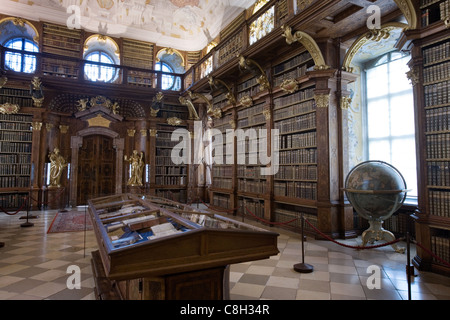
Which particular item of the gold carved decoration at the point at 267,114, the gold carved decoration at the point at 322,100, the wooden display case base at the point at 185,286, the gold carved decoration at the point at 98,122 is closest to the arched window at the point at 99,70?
the gold carved decoration at the point at 98,122

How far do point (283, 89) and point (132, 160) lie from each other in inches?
272

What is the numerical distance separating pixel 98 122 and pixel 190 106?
146 inches

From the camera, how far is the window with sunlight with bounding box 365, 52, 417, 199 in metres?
6.45

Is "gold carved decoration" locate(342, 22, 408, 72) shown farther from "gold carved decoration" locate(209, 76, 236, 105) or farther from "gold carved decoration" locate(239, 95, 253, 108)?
"gold carved decoration" locate(209, 76, 236, 105)

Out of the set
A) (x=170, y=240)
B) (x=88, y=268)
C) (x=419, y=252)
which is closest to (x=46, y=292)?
(x=88, y=268)

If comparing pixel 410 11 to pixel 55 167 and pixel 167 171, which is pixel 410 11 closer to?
pixel 167 171

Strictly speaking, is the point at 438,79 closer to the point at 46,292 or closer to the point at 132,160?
the point at 46,292

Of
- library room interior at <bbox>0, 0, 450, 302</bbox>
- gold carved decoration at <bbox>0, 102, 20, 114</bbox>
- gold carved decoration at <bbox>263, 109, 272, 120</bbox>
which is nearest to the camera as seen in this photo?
library room interior at <bbox>0, 0, 450, 302</bbox>

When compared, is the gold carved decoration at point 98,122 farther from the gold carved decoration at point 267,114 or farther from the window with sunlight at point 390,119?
the window with sunlight at point 390,119

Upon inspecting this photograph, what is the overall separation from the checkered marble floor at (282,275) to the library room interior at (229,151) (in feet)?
0.11

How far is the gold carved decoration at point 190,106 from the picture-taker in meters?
11.9

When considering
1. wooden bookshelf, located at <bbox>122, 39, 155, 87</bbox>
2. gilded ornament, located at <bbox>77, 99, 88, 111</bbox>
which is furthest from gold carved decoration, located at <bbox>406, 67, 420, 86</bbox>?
gilded ornament, located at <bbox>77, 99, 88, 111</bbox>

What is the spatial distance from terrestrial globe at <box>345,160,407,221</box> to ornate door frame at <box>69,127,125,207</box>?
910 centimetres

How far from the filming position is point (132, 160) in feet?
36.4
